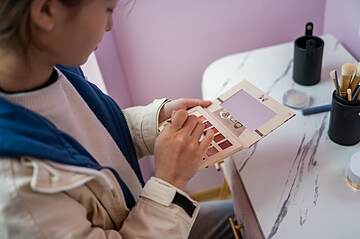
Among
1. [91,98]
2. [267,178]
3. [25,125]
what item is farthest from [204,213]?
[25,125]

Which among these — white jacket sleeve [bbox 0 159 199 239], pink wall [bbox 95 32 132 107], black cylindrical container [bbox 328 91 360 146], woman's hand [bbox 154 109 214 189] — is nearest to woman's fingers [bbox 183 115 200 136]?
woman's hand [bbox 154 109 214 189]

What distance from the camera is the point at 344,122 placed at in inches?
29.5

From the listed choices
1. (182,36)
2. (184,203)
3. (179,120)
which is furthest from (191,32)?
(184,203)

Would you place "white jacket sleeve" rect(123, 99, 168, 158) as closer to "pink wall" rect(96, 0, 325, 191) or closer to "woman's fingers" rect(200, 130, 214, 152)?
"woman's fingers" rect(200, 130, 214, 152)

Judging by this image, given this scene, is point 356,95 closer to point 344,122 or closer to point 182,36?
point 344,122

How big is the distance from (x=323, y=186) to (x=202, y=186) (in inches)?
31.5

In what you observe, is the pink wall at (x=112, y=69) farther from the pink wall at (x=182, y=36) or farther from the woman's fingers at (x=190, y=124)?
the woman's fingers at (x=190, y=124)

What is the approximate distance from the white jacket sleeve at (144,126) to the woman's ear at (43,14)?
1.17ft

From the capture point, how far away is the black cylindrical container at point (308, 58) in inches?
34.6

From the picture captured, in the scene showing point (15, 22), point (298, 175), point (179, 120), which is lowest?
point (298, 175)

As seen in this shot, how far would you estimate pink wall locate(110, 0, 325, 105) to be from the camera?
109 centimetres

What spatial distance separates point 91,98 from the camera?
2.38 feet

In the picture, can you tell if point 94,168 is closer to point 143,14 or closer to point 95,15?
point 95,15

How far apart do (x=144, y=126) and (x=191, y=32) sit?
0.41 m
